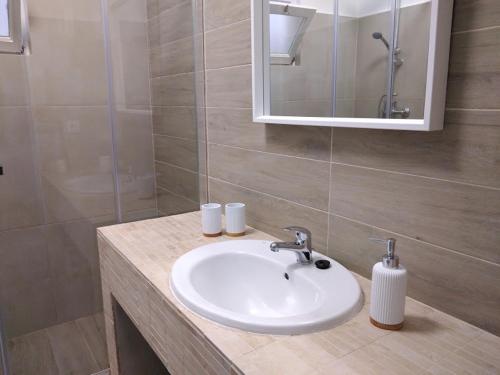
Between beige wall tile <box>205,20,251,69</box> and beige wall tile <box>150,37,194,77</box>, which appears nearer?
beige wall tile <box>205,20,251,69</box>

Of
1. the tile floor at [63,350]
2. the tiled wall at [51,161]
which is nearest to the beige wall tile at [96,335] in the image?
the tile floor at [63,350]

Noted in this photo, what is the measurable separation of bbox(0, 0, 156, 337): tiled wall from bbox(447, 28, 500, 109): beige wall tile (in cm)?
152

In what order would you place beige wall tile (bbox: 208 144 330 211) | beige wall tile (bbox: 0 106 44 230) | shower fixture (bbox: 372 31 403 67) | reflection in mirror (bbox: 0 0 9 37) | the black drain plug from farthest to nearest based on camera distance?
1. beige wall tile (bbox: 0 106 44 230)
2. reflection in mirror (bbox: 0 0 9 37)
3. beige wall tile (bbox: 208 144 330 211)
4. the black drain plug
5. shower fixture (bbox: 372 31 403 67)

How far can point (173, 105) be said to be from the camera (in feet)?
6.73

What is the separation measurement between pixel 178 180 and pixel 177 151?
15cm

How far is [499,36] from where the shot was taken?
0.80 metres

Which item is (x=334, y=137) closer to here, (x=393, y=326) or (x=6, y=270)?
(x=393, y=326)

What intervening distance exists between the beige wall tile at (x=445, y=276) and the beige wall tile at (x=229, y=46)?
0.82 metres

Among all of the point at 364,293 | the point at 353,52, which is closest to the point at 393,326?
the point at 364,293

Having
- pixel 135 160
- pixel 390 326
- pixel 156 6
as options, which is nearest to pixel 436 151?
pixel 390 326

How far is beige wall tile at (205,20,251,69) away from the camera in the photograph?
155 cm

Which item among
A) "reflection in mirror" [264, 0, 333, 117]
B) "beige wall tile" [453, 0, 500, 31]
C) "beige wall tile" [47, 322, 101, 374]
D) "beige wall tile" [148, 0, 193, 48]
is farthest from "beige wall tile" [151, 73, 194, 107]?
"beige wall tile" [453, 0, 500, 31]

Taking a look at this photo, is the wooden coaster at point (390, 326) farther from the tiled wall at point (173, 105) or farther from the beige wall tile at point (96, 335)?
the beige wall tile at point (96, 335)

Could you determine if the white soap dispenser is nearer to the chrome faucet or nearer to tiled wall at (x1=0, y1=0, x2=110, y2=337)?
the chrome faucet
